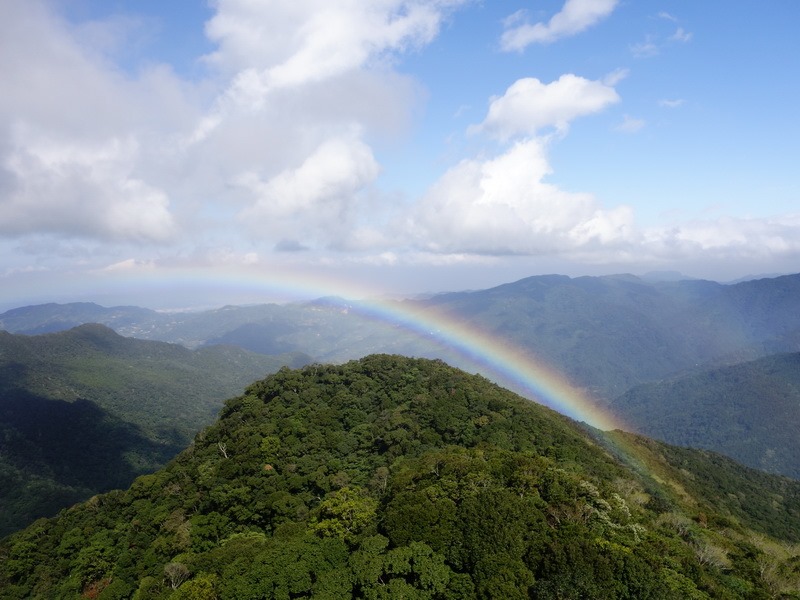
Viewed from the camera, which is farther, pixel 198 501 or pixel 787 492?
pixel 787 492

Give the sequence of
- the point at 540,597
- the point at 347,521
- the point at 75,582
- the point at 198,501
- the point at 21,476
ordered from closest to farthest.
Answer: the point at 540,597 → the point at 347,521 → the point at 75,582 → the point at 198,501 → the point at 21,476

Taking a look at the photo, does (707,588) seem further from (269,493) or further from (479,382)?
(479,382)

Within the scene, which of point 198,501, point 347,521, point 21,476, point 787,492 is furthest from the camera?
point 21,476

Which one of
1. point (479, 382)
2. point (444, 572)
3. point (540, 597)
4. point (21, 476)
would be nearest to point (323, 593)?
point (444, 572)

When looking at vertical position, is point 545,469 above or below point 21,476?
above

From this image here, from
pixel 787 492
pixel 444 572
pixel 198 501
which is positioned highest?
pixel 444 572

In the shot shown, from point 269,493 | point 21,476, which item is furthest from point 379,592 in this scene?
point 21,476
